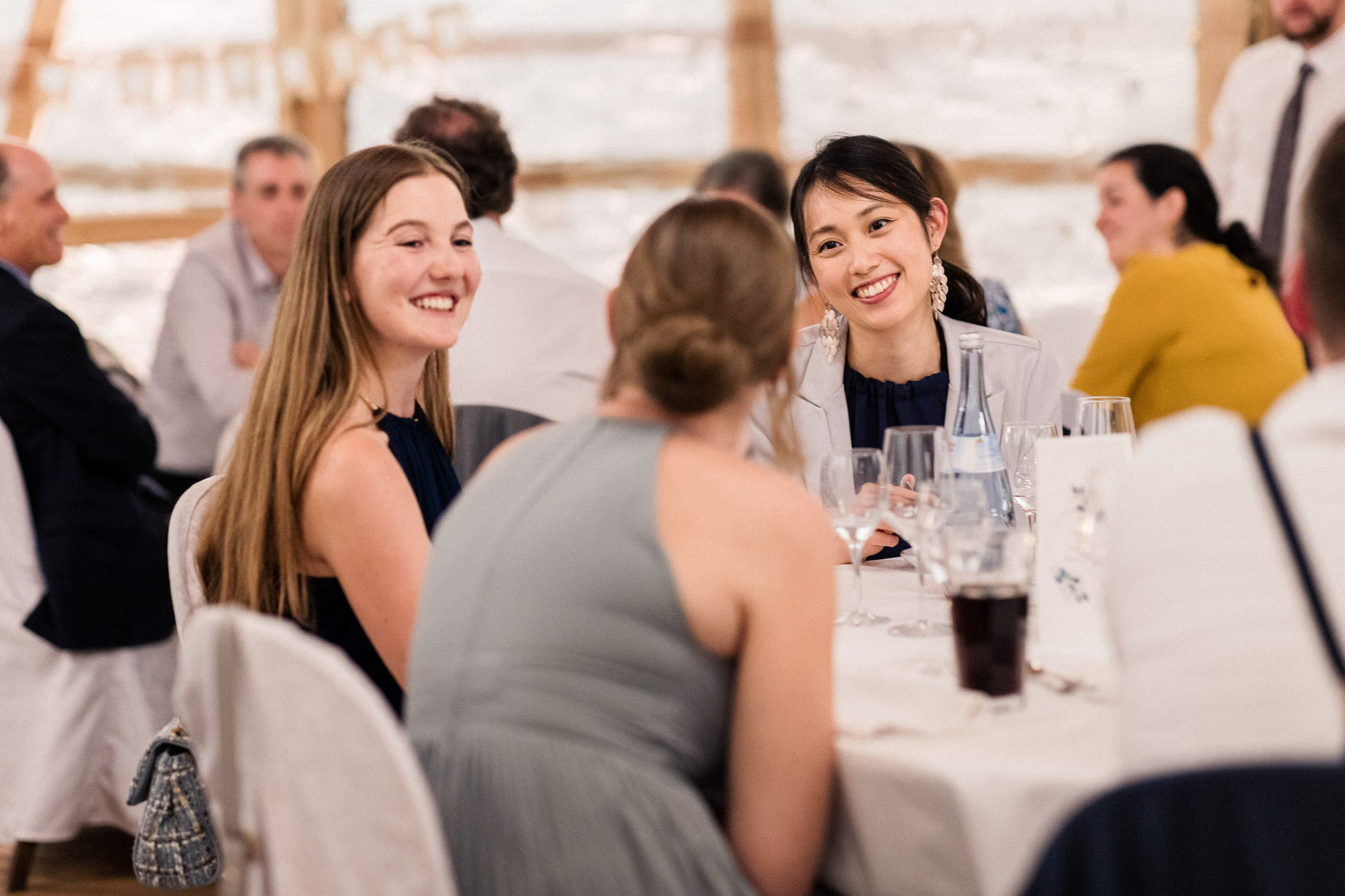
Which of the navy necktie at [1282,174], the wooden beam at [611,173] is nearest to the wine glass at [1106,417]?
the navy necktie at [1282,174]

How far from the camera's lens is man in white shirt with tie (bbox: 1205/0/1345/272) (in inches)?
189

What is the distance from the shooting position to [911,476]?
1.67 meters

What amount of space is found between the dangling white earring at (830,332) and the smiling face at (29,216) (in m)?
2.02

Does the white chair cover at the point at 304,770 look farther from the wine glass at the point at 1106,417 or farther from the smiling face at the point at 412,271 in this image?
the wine glass at the point at 1106,417

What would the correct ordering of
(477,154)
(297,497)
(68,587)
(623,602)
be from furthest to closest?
(477,154)
(68,587)
(297,497)
(623,602)

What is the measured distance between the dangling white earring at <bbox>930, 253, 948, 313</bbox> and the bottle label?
698mm

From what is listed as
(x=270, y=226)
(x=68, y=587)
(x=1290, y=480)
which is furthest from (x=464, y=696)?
(x=270, y=226)

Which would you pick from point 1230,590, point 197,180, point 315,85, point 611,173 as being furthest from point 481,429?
point 197,180

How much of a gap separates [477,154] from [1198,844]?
2631 mm

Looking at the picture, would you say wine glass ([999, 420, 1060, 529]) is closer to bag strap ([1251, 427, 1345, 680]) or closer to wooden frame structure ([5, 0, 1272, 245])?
bag strap ([1251, 427, 1345, 680])

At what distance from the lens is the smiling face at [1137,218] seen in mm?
3719

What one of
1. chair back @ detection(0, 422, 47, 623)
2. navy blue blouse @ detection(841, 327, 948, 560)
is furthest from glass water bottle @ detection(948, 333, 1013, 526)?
chair back @ detection(0, 422, 47, 623)

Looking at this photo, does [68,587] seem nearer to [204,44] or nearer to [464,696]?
[464,696]

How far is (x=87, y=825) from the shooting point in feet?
11.4
